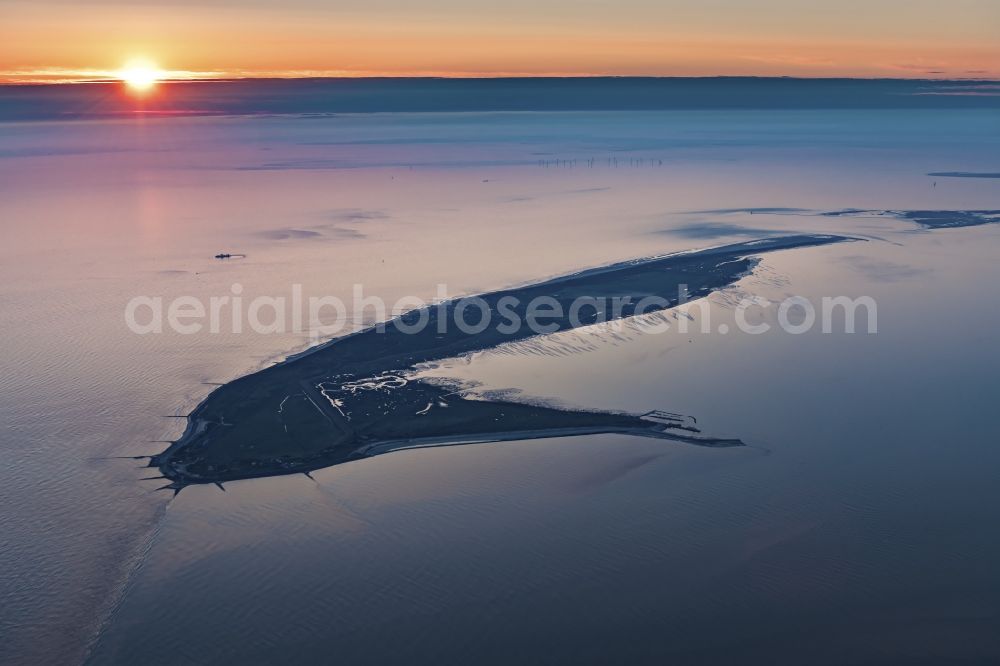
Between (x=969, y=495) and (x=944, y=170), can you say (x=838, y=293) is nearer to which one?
(x=969, y=495)

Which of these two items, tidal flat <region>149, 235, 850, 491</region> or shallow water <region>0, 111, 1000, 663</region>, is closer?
shallow water <region>0, 111, 1000, 663</region>

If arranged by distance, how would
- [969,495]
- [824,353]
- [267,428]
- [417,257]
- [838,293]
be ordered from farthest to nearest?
[417,257], [838,293], [824,353], [267,428], [969,495]

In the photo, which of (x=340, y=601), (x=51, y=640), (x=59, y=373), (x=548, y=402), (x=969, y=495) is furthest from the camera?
(x=59, y=373)

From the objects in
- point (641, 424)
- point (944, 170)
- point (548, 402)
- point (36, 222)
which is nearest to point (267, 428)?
point (548, 402)

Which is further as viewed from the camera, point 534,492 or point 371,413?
point 371,413

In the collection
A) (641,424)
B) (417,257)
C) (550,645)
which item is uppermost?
(417,257)

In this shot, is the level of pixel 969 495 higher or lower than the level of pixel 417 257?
lower

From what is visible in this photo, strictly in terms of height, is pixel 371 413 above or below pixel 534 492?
above

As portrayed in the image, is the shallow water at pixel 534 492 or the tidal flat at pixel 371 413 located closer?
the shallow water at pixel 534 492
